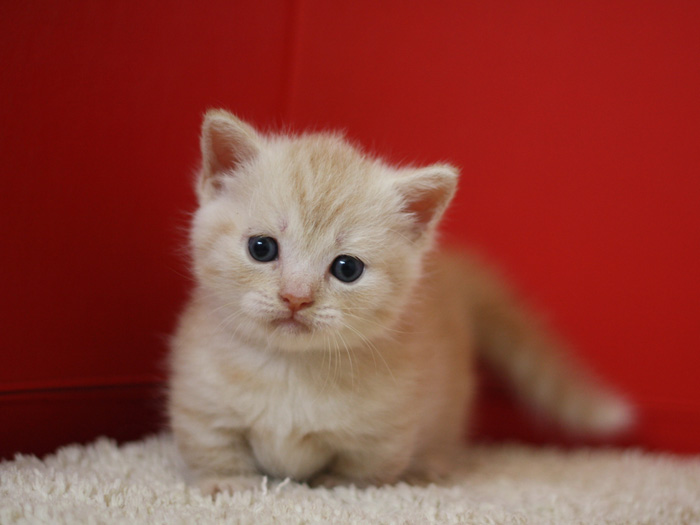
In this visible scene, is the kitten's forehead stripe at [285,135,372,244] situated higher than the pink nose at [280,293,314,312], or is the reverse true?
the kitten's forehead stripe at [285,135,372,244]

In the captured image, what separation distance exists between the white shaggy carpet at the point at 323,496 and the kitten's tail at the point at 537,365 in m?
0.18

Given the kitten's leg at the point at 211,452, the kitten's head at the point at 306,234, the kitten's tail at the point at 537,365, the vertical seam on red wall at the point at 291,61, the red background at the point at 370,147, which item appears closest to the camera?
the kitten's head at the point at 306,234

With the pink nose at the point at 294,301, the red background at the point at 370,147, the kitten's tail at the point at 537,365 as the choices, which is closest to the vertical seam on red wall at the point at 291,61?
the red background at the point at 370,147

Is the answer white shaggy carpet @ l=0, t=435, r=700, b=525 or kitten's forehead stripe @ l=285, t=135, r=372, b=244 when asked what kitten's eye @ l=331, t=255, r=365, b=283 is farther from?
white shaggy carpet @ l=0, t=435, r=700, b=525

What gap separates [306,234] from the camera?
1278 millimetres

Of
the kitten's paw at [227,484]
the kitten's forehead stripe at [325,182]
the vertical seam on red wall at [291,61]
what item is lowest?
the kitten's paw at [227,484]

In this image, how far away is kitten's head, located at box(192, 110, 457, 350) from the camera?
1.25 metres

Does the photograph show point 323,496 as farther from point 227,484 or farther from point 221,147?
point 221,147

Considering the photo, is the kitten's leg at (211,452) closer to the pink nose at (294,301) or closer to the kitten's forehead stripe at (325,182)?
the pink nose at (294,301)

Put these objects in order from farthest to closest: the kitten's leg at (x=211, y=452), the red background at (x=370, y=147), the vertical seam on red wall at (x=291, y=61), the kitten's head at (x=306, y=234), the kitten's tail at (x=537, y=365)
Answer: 1. the vertical seam on red wall at (x=291, y=61)
2. the kitten's tail at (x=537, y=365)
3. the red background at (x=370, y=147)
4. the kitten's leg at (x=211, y=452)
5. the kitten's head at (x=306, y=234)

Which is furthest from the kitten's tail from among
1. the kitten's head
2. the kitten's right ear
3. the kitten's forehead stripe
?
the kitten's right ear

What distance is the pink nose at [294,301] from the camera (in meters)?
1.21

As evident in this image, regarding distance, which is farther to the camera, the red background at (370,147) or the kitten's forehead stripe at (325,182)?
the red background at (370,147)

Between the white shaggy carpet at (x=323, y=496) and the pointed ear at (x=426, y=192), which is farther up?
the pointed ear at (x=426, y=192)
